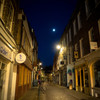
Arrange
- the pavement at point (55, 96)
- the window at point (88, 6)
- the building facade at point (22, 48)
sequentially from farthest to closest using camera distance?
1. the window at point (88, 6)
2. the pavement at point (55, 96)
3. the building facade at point (22, 48)

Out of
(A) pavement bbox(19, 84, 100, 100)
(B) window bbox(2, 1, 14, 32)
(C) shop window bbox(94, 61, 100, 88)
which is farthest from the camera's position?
(C) shop window bbox(94, 61, 100, 88)

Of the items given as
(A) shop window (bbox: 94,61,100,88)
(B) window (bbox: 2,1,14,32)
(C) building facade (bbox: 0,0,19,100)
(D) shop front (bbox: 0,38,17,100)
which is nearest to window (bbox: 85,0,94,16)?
(A) shop window (bbox: 94,61,100,88)

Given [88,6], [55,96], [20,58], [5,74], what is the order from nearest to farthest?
1. [5,74]
2. [20,58]
3. [55,96]
4. [88,6]

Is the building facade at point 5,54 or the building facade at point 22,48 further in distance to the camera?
the building facade at point 22,48

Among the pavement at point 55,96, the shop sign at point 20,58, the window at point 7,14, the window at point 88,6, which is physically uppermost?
the window at point 88,6

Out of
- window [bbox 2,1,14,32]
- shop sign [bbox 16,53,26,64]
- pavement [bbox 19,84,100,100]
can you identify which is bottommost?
pavement [bbox 19,84,100,100]

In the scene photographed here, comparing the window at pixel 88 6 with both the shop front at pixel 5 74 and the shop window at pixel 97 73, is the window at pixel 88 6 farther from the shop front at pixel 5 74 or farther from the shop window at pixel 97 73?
the shop front at pixel 5 74

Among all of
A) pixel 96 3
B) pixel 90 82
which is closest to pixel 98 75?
pixel 90 82

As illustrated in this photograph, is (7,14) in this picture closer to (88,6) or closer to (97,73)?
(97,73)

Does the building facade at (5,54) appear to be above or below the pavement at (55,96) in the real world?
above

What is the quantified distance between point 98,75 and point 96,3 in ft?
24.8

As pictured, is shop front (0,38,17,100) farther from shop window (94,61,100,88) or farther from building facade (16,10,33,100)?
shop window (94,61,100,88)

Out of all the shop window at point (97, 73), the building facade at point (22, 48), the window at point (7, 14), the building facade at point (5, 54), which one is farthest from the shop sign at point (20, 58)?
the shop window at point (97, 73)

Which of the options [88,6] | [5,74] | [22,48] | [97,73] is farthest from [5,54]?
[88,6]
